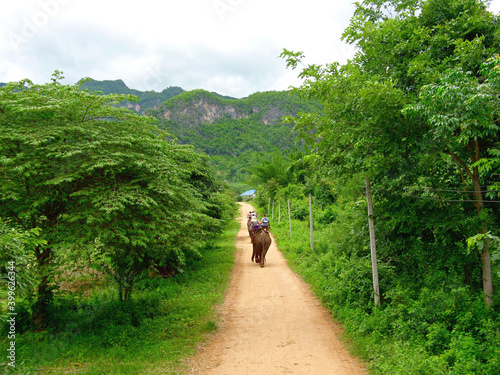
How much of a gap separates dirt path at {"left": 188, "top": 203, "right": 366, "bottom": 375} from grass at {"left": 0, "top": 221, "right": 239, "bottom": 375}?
1.37 ft

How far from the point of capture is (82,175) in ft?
21.1

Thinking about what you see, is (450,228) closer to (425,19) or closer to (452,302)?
(452,302)

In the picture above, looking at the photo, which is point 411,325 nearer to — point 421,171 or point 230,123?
point 421,171

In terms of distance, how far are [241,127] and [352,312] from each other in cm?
9868

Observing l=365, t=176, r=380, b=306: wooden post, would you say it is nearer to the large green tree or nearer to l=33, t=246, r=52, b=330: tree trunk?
the large green tree

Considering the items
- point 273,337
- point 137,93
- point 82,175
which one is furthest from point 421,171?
→ point 137,93

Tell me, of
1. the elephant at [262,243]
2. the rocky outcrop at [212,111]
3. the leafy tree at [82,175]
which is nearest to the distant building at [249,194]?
the rocky outcrop at [212,111]

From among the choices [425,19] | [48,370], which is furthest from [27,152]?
[425,19]

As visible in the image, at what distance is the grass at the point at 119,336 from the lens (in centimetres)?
529

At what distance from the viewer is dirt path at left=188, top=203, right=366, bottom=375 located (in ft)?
17.6

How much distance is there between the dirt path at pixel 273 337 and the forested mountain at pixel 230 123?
212ft

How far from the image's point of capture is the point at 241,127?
10362 centimetres

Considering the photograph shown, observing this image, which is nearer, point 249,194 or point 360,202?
point 360,202

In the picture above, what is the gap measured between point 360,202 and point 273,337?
11.8ft
